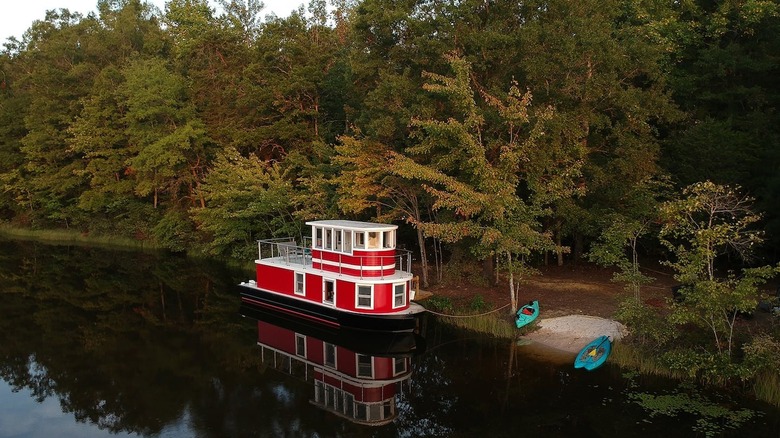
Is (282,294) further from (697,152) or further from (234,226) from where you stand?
(697,152)

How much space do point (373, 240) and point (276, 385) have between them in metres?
6.56

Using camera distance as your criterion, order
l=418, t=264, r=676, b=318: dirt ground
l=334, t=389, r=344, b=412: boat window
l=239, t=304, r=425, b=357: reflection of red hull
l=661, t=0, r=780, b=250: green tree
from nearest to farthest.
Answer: l=334, t=389, r=344, b=412: boat window
l=239, t=304, r=425, b=357: reflection of red hull
l=418, t=264, r=676, b=318: dirt ground
l=661, t=0, r=780, b=250: green tree

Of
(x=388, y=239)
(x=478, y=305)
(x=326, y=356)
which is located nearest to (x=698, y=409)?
(x=478, y=305)

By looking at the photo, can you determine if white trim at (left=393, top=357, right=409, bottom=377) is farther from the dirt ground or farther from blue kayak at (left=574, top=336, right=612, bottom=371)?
blue kayak at (left=574, top=336, right=612, bottom=371)

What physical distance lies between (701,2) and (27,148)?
2074 inches

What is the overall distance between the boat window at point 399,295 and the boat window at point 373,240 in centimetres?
173

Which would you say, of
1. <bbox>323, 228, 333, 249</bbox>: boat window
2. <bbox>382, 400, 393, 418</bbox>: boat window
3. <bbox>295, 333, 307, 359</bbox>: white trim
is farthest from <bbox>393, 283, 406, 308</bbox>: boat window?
<bbox>382, 400, 393, 418</bbox>: boat window

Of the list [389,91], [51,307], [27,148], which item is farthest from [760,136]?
[27,148]

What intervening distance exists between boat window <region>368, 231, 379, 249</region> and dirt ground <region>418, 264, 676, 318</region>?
5.43 meters

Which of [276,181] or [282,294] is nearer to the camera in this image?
[282,294]

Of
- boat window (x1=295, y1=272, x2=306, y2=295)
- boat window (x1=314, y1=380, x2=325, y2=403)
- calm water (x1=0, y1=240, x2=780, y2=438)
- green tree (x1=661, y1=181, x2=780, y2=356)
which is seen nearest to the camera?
calm water (x1=0, y1=240, x2=780, y2=438)

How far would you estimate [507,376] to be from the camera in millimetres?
18531

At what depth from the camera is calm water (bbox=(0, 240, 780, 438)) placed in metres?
15.2

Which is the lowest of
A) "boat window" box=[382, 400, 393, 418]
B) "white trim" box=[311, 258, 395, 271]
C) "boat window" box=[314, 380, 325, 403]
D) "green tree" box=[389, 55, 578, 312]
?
"boat window" box=[382, 400, 393, 418]
